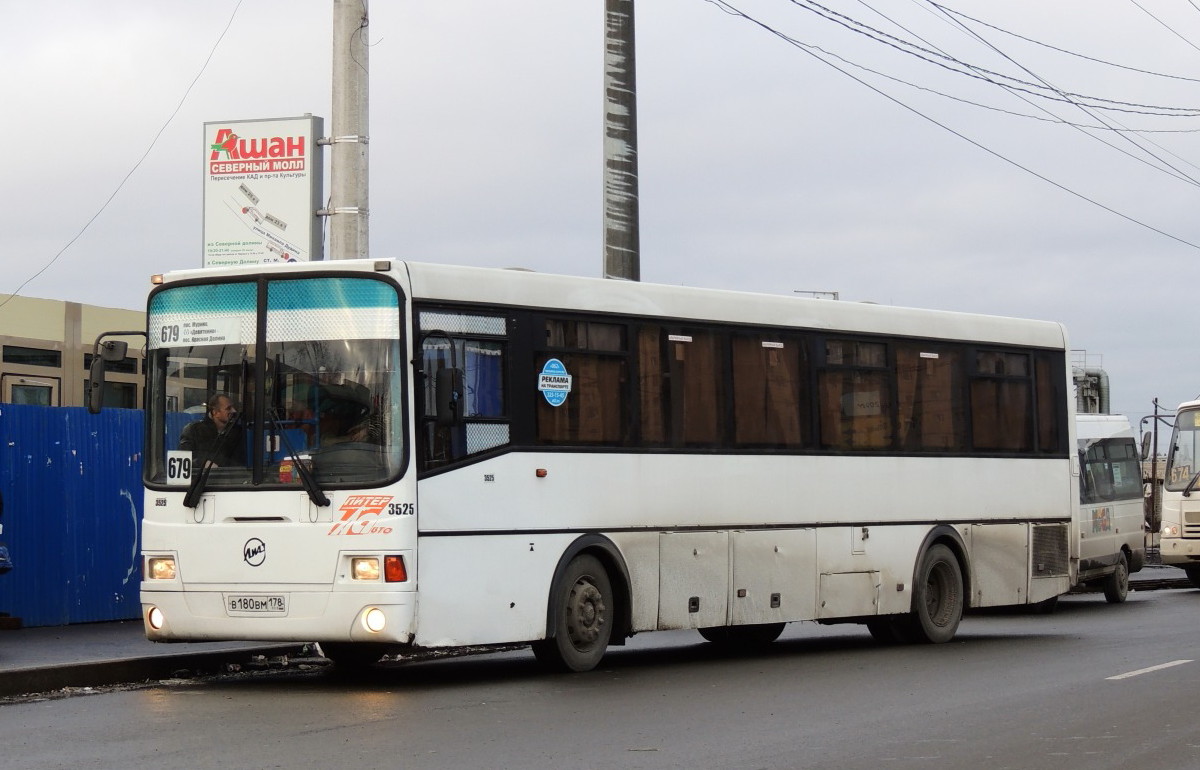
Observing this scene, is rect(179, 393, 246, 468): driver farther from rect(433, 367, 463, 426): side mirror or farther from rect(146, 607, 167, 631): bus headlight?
rect(433, 367, 463, 426): side mirror

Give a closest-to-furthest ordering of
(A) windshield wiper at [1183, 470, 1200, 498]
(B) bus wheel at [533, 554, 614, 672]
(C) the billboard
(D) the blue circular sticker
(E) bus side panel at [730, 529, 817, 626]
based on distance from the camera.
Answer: (B) bus wheel at [533, 554, 614, 672], (D) the blue circular sticker, (E) bus side panel at [730, 529, 817, 626], (C) the billboard, (A) windshield wiper at [1183, 470, 1200, 498]

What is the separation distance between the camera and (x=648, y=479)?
48.4 feet

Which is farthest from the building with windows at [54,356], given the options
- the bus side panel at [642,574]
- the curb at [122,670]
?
the bus side panel at [642,574]

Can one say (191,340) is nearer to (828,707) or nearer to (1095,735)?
(828,707)

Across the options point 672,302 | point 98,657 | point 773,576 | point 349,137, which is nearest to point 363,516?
point 98,657

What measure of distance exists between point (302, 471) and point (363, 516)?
1.80ft

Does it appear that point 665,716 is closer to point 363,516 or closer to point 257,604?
point 363,516

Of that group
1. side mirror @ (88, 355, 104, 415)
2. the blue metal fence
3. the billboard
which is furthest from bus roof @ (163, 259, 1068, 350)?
the blue metal fence

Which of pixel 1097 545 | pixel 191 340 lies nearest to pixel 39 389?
pixel 191 340

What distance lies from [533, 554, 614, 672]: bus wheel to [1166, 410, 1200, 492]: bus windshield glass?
19992 millimetres

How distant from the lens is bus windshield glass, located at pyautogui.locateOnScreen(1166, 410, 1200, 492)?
31.6 m

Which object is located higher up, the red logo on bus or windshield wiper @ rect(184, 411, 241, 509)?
windshield wiper @ rect(184, 411, 241, 509)

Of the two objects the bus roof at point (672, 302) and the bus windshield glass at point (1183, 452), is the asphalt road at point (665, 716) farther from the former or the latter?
the bus windshield glass at point (1183, 452)

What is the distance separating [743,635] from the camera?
18250 mm
